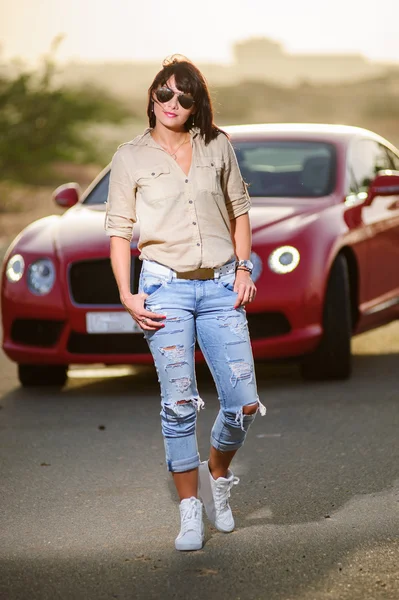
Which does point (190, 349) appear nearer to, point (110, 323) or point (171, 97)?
point (171, 97)

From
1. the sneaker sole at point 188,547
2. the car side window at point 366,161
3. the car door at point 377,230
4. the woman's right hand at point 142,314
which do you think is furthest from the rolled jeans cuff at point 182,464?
the car side window at point 366,161

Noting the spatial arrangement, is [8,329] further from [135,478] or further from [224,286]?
[224,286]

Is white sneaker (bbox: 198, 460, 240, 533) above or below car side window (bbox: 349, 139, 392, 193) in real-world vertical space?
above

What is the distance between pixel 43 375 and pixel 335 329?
73.2 inches

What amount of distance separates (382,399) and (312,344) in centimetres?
54

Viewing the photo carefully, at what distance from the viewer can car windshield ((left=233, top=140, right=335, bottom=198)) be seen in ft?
29.5

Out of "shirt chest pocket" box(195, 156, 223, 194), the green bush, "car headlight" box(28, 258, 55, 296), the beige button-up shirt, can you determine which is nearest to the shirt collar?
the beige button-up shirt

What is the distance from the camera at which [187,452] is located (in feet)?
15.9

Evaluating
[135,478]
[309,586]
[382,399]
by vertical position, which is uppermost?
[309,586]

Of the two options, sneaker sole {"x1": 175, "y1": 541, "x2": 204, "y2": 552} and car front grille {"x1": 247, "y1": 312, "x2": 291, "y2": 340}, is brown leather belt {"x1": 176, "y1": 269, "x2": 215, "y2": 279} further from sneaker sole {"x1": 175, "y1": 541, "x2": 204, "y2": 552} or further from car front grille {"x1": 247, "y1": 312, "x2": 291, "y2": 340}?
car front grille {"x1": 247, "y1": 312, "x2": 291, "y2": 340}

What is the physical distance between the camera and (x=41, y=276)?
8141mm

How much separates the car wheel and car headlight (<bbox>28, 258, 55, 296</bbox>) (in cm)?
60

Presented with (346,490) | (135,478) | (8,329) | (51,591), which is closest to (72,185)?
(8,329)

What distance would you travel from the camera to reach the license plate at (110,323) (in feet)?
25.8
